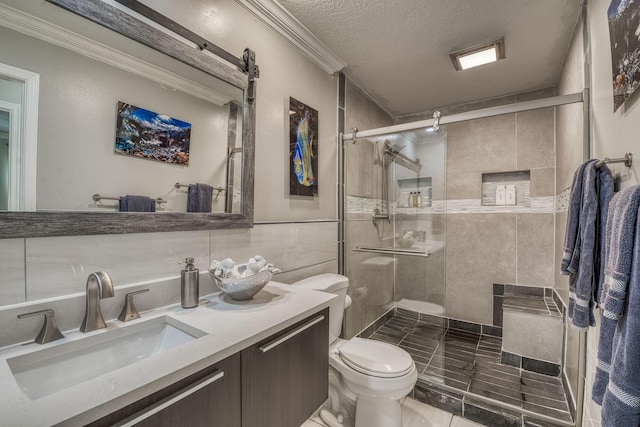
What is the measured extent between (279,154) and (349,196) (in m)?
0.86

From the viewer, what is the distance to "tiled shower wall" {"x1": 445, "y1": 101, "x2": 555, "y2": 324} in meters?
2.54

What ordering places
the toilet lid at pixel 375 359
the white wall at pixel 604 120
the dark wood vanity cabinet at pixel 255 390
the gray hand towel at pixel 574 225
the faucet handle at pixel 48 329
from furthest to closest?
the toilet lid at pixel 375 359 → the gray hand towel at pixel 574 225 → the white wall at pixel 604 120 → the faucet handle at pixel 48 329 → the dark wood vanity cabinet at pixel 255 390

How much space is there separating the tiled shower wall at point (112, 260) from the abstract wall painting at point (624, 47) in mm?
1577

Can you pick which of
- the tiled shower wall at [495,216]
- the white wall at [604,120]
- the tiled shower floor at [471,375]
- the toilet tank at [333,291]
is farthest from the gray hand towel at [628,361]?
the tiled shower wall at [495,216]

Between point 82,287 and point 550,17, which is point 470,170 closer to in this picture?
point 550,17

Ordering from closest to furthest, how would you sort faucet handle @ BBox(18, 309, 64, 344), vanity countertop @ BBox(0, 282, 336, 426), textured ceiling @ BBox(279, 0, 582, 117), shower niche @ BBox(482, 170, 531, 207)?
1. vanity countertop @ BBox(0, 282, 336, 426)
2. faucet handle @ BBox(18, 309, 64, 344)
3. textured ceiling @ BBox(279, 0, 582, 117)
4. shower niche @ BBox(482, 170, 531, 207)

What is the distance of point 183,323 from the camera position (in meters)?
0.96

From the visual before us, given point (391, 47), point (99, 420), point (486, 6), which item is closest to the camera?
point (99, 420)

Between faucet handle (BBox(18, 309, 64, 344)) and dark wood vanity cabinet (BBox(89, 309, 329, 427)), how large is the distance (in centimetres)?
44

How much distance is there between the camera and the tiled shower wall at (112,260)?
31.8 inches

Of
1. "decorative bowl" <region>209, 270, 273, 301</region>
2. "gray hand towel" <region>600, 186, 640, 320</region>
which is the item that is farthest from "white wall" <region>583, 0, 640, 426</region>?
"decorative bowl" <region>209, 270, 273, 301</region>

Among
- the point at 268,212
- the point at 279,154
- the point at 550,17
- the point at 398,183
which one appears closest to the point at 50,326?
the point at 268,212

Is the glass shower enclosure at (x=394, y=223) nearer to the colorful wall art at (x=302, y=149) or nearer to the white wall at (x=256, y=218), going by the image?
the white wall at (x=256, y=218)

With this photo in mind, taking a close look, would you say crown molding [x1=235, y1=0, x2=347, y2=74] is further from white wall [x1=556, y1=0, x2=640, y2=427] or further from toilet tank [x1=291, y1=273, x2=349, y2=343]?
toilet tank [x1=291, y1=273, x2=349, y2=343]
